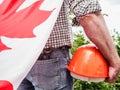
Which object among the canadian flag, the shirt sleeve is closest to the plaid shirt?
the shirt sleeve

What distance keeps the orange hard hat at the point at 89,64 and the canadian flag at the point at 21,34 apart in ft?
1.16

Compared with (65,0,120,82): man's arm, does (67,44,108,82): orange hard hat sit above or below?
below

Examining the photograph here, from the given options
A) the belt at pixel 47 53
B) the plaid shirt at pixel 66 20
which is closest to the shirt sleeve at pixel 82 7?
the plaid shirt at pixel 66 20

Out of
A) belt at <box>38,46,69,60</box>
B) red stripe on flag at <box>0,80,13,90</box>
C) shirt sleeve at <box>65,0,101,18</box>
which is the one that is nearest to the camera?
red stripe on flag at <box>0,80,13,90</box>

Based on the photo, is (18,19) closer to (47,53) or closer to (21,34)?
(21,34)

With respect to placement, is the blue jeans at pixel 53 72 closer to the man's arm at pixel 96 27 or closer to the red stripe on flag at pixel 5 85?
the man's arm at pixel 96 27

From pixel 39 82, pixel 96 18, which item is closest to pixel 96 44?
pixel 96 18

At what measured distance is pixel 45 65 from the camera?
3531mm

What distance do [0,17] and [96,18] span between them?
65 centimetres

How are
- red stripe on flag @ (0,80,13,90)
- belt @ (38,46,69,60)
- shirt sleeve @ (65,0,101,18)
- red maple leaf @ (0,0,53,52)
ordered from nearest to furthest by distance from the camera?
red stripe on flag @ (0,80,13,90)
red maple leaf @ (0,0,53,52)
shirt sleeve @ (65,0,101,18)
belt @ (38,46,69,60)

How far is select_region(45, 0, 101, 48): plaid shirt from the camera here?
11.1ft

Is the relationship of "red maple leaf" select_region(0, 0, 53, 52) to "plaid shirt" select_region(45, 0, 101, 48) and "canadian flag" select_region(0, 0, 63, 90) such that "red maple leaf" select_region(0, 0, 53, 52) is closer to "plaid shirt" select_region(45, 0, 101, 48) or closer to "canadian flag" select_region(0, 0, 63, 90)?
"canadian flag" select_region(0, 0, 63, 90)

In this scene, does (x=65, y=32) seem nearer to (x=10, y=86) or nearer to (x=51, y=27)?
(x=51, y=27)

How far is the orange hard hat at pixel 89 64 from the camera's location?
11.3ft
